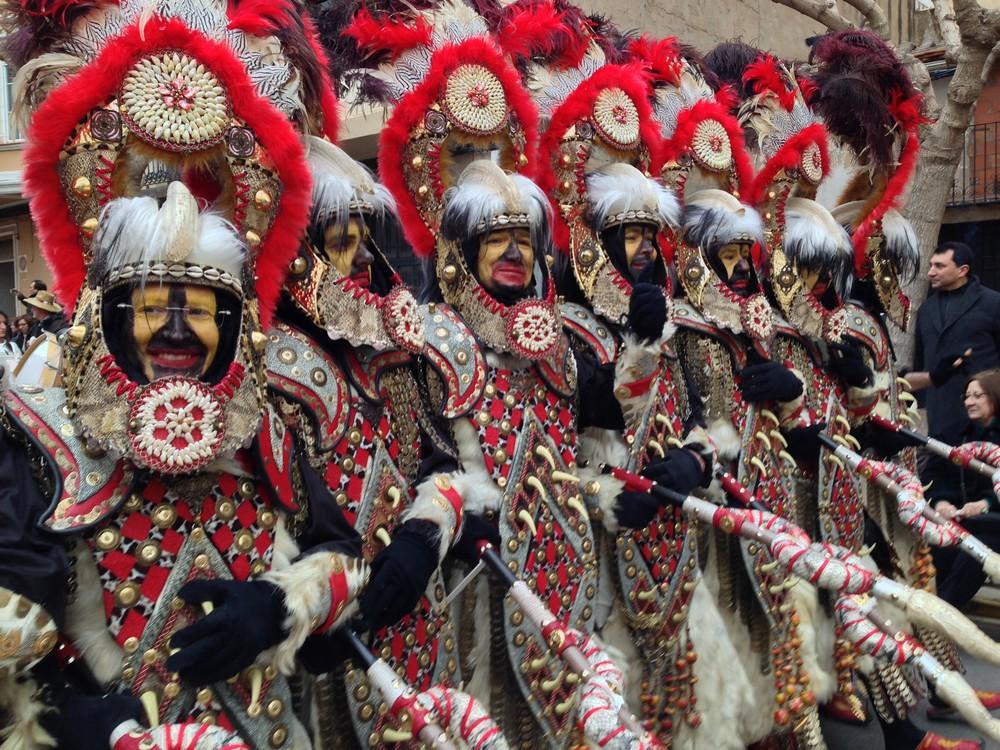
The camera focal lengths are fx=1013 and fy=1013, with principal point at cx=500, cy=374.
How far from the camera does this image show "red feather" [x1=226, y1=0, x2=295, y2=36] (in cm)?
212

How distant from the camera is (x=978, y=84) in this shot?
758 cm

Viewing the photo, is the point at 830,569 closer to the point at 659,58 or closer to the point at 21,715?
the point at 21,715

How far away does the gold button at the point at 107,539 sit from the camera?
174 centimetres

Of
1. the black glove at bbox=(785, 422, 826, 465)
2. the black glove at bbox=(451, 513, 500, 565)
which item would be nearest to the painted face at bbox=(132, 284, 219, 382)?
the black glove at bbox=(451, 513, 500, 565)

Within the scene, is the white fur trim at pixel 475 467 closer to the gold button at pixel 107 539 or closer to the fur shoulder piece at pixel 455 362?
the fur shoulder piece at pixel 455 362

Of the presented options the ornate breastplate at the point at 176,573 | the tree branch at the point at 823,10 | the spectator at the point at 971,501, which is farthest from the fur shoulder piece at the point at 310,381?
the tree branch at the point at 823,10

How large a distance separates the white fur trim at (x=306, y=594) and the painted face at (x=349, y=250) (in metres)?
0.77

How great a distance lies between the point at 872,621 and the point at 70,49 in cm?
234

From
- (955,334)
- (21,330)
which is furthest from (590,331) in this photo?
(21,330)

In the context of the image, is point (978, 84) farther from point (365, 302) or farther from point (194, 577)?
point (194, 577)

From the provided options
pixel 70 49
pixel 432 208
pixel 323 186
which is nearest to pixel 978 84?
pixel 432 208

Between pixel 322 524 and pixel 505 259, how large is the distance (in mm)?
1081

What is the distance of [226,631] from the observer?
66.6 inches

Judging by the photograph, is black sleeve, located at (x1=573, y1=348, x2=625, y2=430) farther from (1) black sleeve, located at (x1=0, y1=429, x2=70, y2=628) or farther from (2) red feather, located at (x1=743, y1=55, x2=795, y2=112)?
(2) red feather, located at (x1=743, y1=55, x2=795, y2=112)
